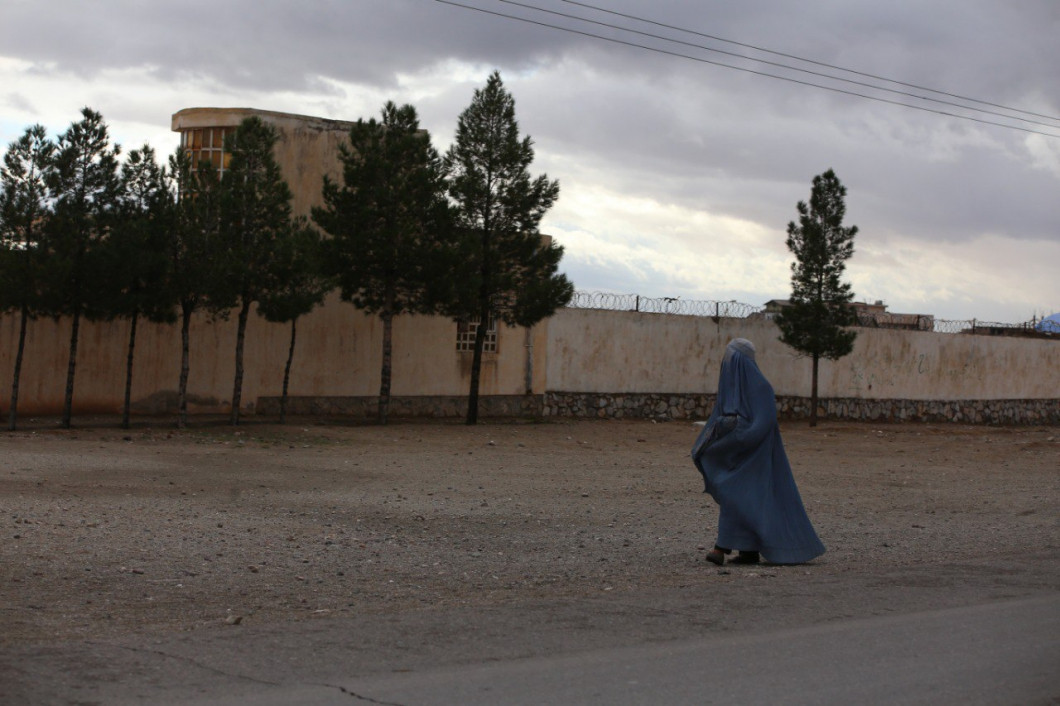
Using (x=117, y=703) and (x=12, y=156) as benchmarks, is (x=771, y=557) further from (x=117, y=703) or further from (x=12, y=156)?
(x=12, y=156)

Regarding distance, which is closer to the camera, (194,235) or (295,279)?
(194,235)

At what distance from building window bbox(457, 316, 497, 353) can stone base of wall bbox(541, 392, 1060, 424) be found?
2.45 m

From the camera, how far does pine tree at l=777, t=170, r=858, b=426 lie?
33094mm

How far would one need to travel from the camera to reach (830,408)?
37938 millimetres

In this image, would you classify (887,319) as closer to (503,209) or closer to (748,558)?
(503,209)

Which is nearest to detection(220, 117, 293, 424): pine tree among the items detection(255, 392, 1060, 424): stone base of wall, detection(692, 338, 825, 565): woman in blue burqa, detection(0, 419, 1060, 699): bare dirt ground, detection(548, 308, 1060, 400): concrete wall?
detection(0, 419, 1060, 699): bare dirt ground

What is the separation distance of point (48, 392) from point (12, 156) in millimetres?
5932

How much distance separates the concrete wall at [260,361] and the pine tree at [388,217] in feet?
7.16

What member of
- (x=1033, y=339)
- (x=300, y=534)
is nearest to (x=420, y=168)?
(x=300, y=534)

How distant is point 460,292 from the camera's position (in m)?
26.4

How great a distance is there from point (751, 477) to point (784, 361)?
2880 centimetres

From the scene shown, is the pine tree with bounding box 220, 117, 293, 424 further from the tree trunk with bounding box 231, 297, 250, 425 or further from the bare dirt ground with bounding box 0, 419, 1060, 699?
the bare dirt ground with bounding box 0, 419, 1060, 699

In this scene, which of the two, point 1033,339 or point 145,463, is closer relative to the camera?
point 145,463

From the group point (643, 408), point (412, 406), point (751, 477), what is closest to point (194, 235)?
point (412, 406)
